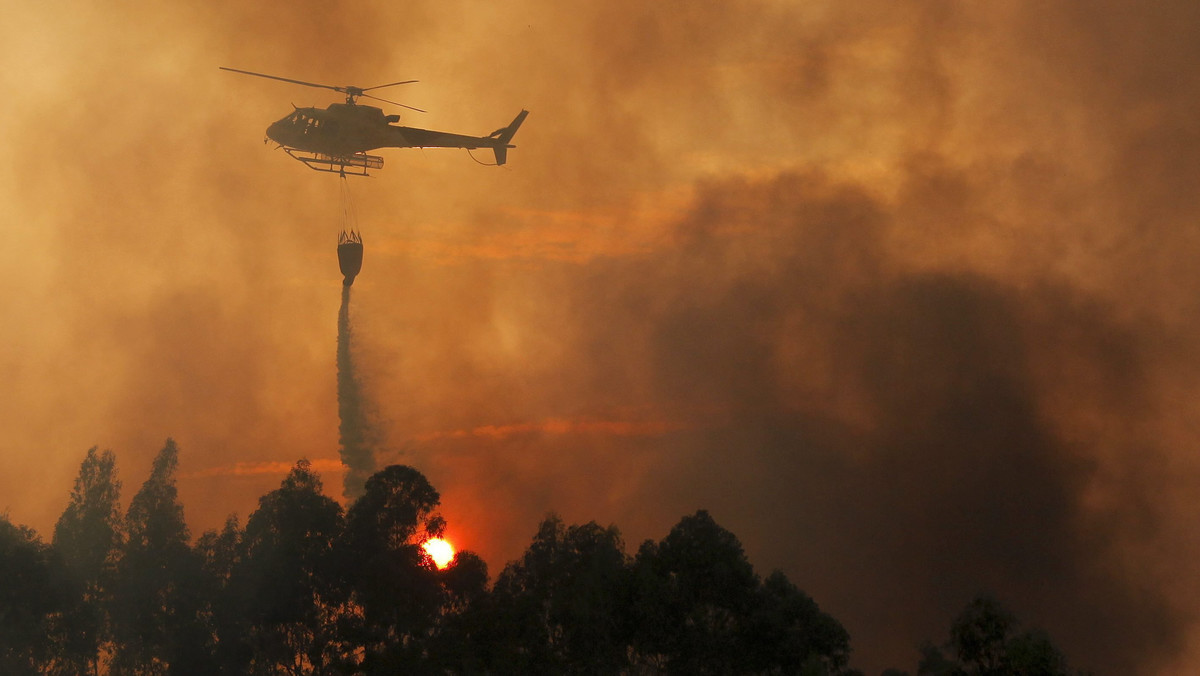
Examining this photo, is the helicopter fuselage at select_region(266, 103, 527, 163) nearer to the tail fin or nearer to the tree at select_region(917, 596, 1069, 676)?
the tail fin

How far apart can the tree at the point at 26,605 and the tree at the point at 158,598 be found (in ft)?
18.5

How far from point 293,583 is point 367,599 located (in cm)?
746

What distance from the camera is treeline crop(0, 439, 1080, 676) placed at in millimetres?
73625

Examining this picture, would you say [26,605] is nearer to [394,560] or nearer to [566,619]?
[394,560]

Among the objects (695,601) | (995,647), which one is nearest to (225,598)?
(695,601)

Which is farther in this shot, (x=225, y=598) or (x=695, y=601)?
(x=225, y=598)

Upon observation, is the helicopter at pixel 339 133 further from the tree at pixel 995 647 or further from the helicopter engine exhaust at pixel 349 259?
the tree at pixel 995 647

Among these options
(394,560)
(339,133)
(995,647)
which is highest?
(339,133)

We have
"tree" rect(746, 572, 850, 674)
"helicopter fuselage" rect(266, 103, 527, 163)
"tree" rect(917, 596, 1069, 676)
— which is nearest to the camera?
"tree" rect(917, 596, 1069, 676)

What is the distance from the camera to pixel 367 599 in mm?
89562

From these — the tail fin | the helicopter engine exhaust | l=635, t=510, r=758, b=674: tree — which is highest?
the tail fin

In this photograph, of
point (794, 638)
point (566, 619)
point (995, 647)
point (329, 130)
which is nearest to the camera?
point (995, 647)

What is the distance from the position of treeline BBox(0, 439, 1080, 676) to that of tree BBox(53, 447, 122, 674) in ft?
0.49

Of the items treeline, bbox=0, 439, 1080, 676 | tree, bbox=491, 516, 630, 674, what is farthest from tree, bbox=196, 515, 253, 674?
tree, bbox=491, 516, 630, 674
